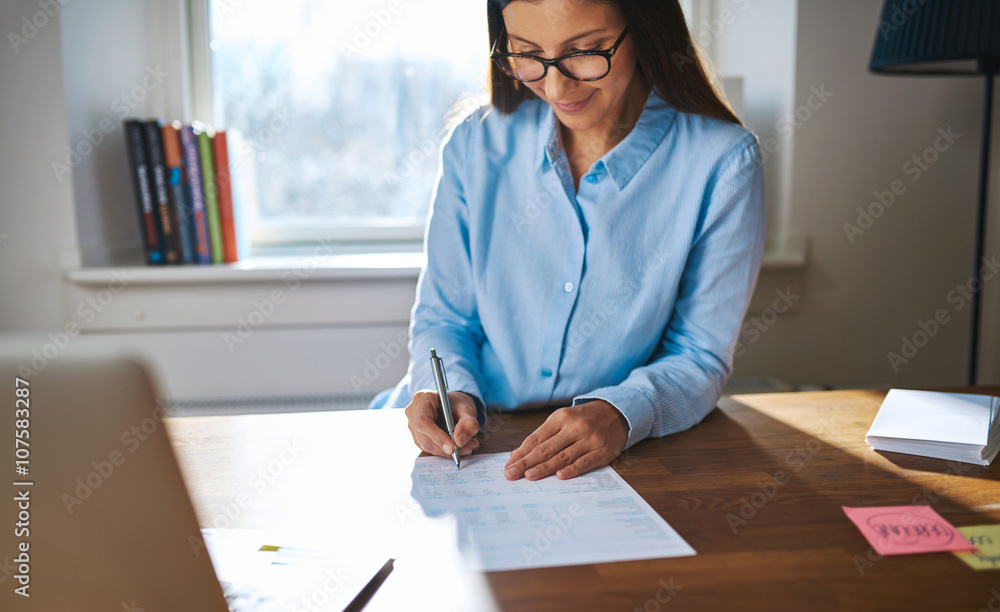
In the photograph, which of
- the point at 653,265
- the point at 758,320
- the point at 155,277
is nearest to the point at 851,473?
the point at 653,265

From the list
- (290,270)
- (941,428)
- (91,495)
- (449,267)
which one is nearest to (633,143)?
(449,267)

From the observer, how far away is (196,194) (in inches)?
77.0

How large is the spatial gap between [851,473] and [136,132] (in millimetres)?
1853

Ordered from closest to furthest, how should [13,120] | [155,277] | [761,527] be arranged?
[761,527] < [13,120] < [155,277]

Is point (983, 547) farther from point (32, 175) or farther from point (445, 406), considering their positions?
point (32, 175)

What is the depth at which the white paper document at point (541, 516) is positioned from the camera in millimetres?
646

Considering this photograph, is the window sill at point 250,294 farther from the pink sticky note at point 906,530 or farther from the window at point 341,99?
the pink sticky note at point 906,530

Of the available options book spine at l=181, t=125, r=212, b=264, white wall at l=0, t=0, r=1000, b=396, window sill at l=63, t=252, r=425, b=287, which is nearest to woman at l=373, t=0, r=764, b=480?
window sill at l=63, t=252, r=425, b=287

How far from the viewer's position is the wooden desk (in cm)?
58

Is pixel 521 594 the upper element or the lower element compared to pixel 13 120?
lower

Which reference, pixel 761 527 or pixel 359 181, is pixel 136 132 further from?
pixel 761 527

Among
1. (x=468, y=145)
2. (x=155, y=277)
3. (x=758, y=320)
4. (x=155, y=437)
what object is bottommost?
(x=758, y=320)

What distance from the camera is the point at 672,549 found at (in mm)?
654

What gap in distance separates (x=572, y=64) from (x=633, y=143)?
0.57ft
